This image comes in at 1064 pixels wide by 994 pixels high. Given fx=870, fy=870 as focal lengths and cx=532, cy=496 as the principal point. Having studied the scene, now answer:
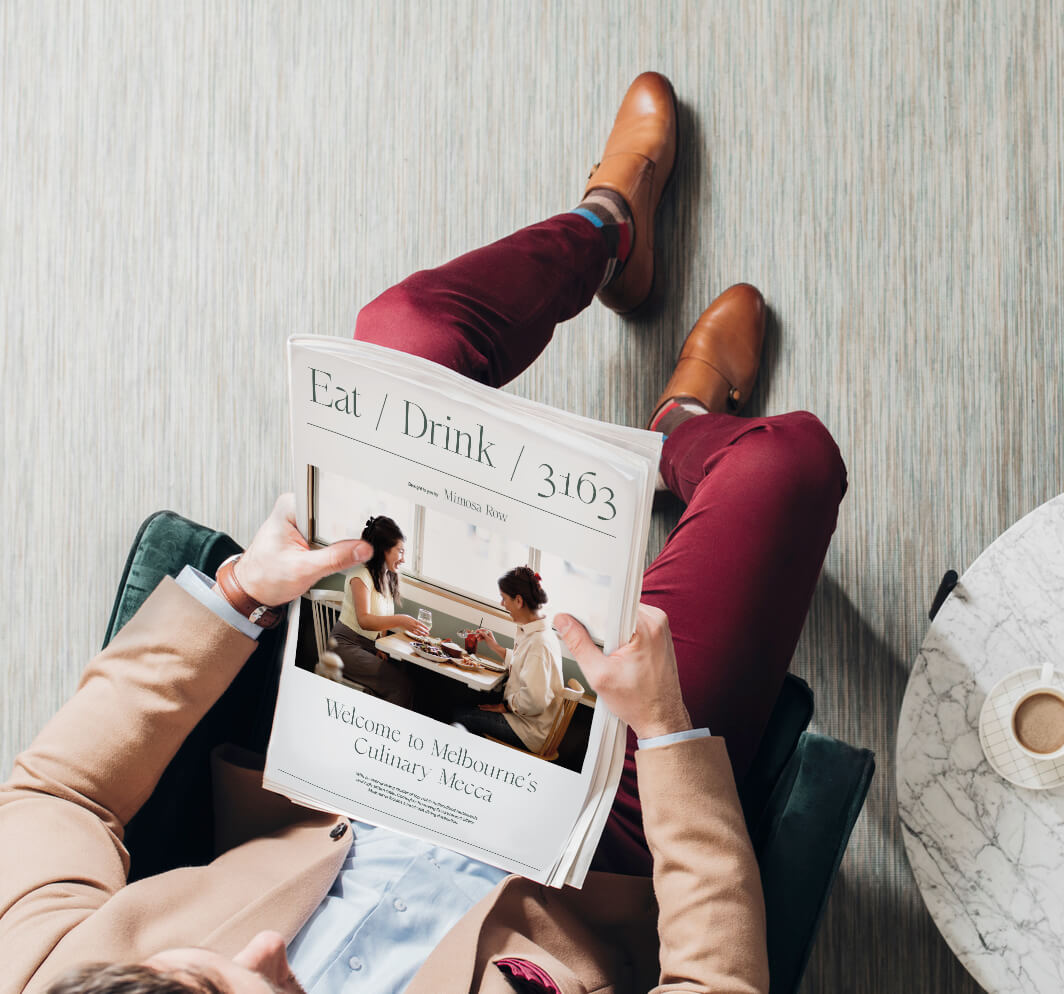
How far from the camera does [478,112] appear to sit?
1402 mm

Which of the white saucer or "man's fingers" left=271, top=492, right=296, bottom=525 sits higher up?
"man's fingers" left=271, top=492, right=296, bottom=525

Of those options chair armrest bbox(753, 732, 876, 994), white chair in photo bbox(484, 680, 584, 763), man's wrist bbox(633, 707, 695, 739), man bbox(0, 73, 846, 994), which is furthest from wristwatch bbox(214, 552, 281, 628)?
chair armrest bbox(753, 732, 876, 994)

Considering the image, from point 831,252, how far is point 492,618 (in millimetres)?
908

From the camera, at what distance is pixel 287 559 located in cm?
75

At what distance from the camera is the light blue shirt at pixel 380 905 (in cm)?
76

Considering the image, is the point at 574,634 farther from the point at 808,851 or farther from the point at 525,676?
the point at 808,851

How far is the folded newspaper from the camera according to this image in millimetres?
654

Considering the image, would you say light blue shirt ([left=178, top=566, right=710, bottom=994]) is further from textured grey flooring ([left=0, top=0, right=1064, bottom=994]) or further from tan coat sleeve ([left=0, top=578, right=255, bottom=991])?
textured grey flooring ([left=0, top=0, right=1064, bottom=994])

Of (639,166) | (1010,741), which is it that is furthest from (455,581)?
(639,166)

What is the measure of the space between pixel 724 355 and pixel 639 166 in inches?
12.0

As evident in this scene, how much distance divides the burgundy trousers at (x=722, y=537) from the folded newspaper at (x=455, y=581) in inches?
7.0

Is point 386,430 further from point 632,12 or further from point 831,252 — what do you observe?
point 632,12

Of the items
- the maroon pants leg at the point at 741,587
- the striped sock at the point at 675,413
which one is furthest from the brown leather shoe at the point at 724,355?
the maroon pants leg at the point at 741,587

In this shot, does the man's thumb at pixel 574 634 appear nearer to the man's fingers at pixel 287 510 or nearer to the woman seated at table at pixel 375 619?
the woman seated at table at pixel 375 619
